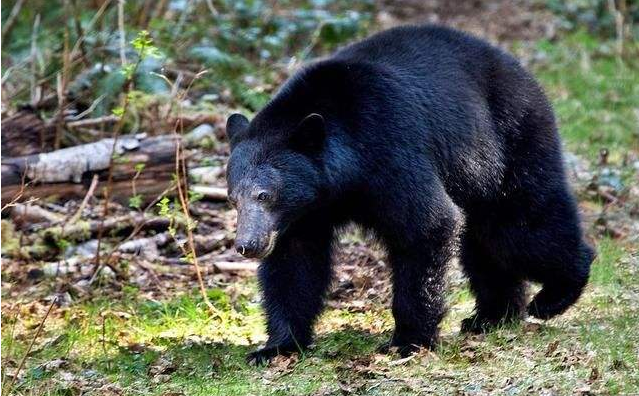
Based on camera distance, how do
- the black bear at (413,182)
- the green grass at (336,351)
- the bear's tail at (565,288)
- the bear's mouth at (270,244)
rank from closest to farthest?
the green grass at (336,351), the bear's mouth at (270,244), the black bear at (413,182), the bear's tail at (565,288)

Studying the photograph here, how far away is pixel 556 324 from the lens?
23.5 feet

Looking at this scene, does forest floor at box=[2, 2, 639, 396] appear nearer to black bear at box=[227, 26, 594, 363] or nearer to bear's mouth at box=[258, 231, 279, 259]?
black bear at box=[227, 26, 594, 363]

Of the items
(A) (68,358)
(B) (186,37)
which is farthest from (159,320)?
(B) (186,37)

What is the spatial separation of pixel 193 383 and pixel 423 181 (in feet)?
5.73

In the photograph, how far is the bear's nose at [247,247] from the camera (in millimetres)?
6066

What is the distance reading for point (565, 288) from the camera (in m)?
7.25

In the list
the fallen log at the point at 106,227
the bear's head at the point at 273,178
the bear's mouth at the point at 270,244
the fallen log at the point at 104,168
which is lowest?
the fallen log at the point at 106,227

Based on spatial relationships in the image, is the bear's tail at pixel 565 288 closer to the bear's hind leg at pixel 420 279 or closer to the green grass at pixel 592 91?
the bear's hind leg at pixel 420 279

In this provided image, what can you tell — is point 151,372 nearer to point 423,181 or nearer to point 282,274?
point 282,274

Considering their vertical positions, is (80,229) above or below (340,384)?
below

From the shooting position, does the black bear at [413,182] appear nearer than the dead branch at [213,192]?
Yes

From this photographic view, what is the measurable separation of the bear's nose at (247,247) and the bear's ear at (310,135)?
627mm

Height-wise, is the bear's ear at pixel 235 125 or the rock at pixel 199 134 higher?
the bear's ear at pixel 235 125

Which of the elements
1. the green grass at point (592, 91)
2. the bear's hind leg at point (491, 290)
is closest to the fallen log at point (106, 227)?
the bear's hind leg at point (491, 290)
